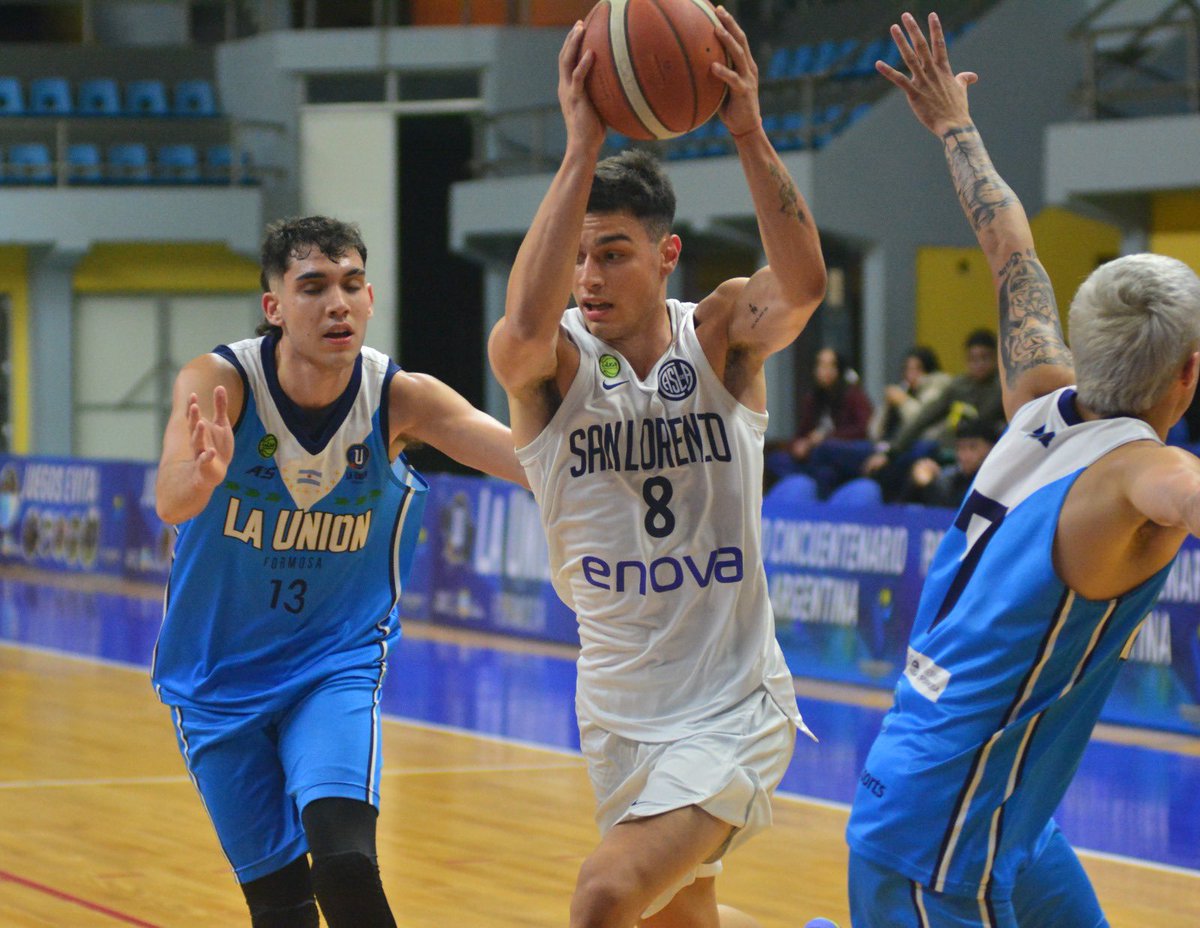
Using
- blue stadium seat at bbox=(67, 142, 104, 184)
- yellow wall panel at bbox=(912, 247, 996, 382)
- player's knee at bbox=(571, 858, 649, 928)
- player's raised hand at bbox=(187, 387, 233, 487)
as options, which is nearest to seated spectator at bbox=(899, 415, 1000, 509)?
player's raised hand at bbox=(187, 387, 233, 487)

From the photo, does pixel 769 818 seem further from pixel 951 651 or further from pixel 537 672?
pixel 537 672

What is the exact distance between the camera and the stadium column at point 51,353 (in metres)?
21.3

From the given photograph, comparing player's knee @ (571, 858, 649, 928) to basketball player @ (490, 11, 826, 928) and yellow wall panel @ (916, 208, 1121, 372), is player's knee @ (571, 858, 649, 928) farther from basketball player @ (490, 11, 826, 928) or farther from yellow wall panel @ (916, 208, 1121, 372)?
yellow wall panel @ (916, 208, 1121, 372)

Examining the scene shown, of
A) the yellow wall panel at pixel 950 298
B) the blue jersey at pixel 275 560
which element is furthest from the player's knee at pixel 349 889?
the yellow wall panel at pixel 950 298

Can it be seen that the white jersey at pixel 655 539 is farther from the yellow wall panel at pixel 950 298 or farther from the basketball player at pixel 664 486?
the yellow wall panel at pixel 950 298

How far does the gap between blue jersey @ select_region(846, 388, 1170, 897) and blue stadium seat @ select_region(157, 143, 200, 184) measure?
18.5 meters

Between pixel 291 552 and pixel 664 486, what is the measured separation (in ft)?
3.44

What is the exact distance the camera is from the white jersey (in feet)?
12.2

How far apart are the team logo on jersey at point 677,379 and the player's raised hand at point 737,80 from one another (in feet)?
1.63

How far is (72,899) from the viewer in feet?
18.9

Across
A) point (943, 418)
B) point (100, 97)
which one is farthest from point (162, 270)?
point (943, 418)

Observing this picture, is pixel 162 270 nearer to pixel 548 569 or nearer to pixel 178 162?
pixel 178 162

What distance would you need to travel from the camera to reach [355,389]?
448cm

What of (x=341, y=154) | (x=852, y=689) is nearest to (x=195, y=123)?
(x=341, y=154)
